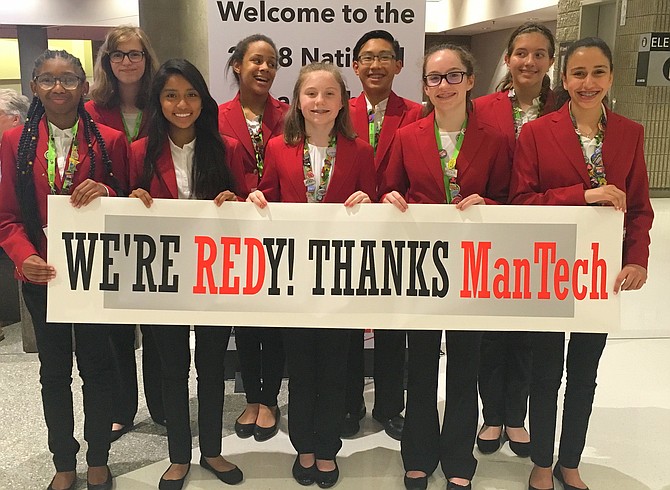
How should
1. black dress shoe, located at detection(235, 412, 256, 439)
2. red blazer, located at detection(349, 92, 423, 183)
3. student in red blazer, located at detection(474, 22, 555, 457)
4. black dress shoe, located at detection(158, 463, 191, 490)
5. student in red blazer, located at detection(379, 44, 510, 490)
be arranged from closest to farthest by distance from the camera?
student in red blazer, located at detection(379, 44, 510, 490), black dress shoe, located at detection(158, 463, 191, 490), student in red blazer, located at detection(474, 22, 555, 457), red blazer, located at detection(349, 92, 423, 183), black dress shoe, located at detection(235, 412, 256, 439)

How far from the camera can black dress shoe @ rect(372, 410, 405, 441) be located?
2.87m

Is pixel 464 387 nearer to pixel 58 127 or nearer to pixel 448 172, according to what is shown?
pixel 448 172

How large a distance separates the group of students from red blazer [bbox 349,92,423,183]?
4 centimetres

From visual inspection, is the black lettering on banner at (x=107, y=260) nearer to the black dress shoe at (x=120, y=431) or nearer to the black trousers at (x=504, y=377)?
the black dress shoe at (x=120, y=431)

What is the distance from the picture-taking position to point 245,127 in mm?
2713

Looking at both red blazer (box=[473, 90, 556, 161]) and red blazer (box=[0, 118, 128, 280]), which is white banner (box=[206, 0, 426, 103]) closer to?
red blazer (box=[473, 90, 556, 161])

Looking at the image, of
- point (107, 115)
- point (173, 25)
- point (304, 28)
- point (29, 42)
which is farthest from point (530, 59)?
point (29, 42)

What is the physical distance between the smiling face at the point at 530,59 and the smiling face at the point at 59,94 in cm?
160

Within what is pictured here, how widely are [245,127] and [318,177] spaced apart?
1.92 ft

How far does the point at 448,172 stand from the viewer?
220 cm

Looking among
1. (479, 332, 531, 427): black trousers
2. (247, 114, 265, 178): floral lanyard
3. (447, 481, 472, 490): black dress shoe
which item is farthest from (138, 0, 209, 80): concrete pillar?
(447, 481, 472, 490): black dress shoe

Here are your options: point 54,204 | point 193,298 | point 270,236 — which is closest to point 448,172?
point 270,236

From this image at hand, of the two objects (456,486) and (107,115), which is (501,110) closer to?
(456,486)

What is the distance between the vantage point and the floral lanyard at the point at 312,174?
2268 mm
